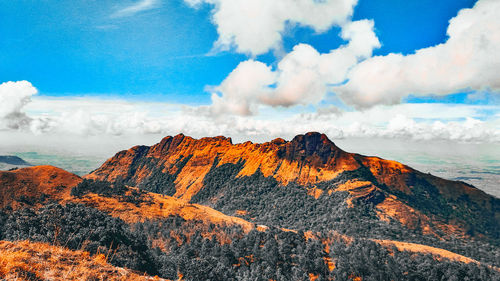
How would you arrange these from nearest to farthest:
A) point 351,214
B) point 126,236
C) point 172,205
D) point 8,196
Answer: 1. point 126,236
2. point 8,196
3. point 172,205
4. point 351,214

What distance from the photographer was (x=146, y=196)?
139125mm

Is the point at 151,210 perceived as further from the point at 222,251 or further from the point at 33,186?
the point at 33,186

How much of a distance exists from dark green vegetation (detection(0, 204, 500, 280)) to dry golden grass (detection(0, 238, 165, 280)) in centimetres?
3849

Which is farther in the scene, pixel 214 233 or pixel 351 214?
pixel 351 214

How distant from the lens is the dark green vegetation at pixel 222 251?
60803mm

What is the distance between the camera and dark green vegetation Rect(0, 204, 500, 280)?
199 ft

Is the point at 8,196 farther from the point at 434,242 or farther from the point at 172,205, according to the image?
the point at 434,242

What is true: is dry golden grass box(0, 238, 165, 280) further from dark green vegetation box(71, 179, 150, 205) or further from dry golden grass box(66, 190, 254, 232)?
dark green vegetation box(71, 179, 150, 205)

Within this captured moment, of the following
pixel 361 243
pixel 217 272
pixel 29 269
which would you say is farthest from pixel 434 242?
pixel 29 269

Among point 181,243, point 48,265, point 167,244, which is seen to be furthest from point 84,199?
point 48,265

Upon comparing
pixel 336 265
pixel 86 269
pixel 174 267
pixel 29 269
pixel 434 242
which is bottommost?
pixel 434 242

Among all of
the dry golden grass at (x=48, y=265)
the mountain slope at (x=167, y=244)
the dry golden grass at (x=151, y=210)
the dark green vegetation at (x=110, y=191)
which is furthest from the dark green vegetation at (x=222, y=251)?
the dry golden grass at (x=48, y=265)

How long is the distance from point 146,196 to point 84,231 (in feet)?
265

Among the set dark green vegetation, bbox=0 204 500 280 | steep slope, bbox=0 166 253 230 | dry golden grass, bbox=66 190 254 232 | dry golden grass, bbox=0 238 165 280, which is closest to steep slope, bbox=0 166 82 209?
steep slope, bbox=0 166 253 230
